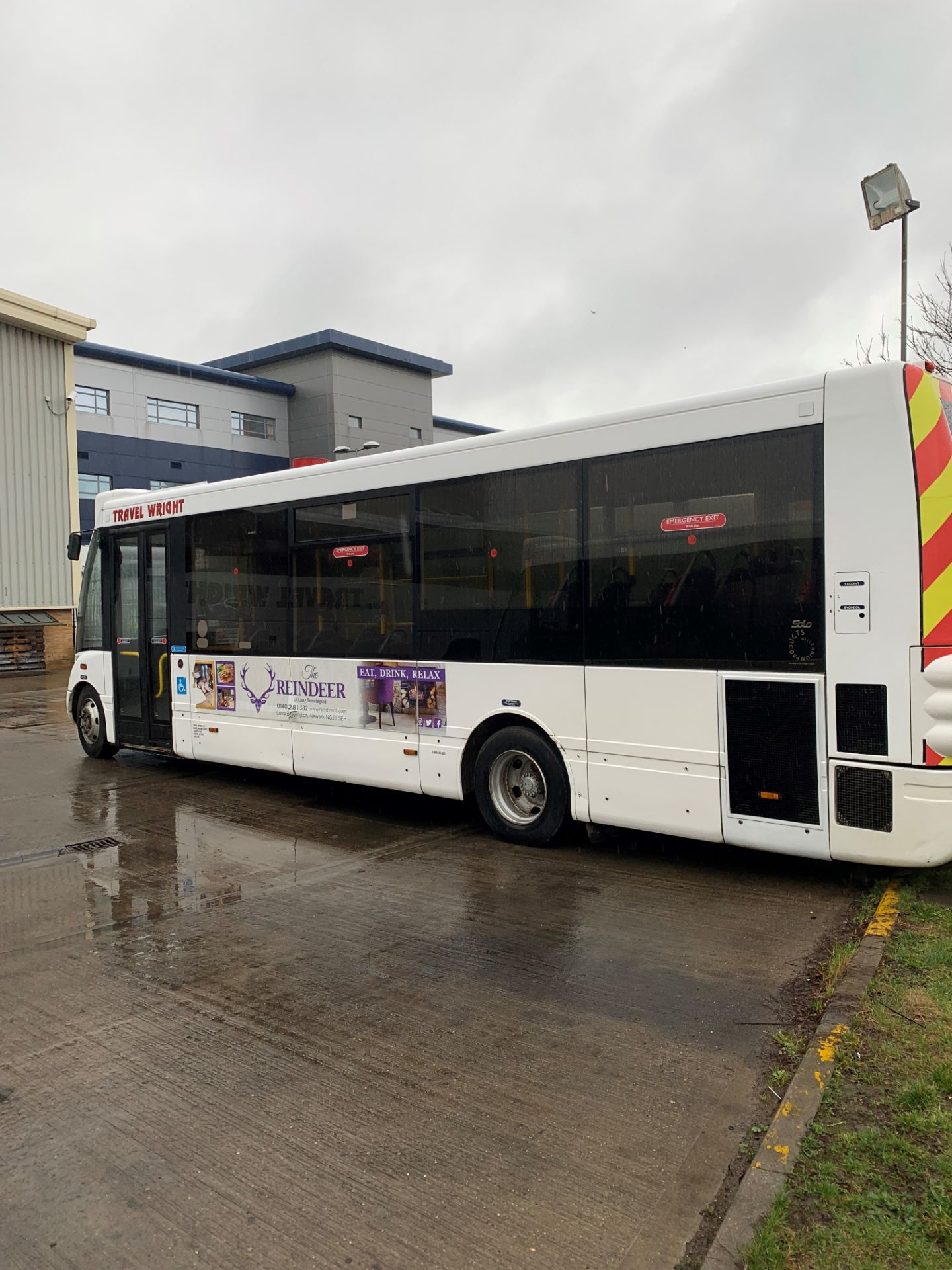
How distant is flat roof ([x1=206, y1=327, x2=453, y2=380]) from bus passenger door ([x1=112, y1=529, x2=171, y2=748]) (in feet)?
116

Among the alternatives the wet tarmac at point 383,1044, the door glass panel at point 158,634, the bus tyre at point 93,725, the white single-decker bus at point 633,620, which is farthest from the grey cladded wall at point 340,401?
the wet tarmac at point 383,1044

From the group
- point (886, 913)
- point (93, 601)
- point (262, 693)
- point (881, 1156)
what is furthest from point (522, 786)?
point (93, 601)

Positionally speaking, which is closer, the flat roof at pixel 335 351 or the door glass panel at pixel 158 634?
the door glass panel at pixel 158 634

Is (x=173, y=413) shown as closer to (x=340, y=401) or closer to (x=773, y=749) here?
(x=340, y=401)

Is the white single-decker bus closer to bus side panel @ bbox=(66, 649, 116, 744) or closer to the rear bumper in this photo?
the rear bumper

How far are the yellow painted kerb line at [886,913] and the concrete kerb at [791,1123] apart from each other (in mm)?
263

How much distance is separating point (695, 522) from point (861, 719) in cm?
163

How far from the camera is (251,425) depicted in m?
44.6

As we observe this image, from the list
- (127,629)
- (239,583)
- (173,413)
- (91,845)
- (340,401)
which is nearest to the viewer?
(91,845)

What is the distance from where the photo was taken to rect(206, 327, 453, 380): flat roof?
44250 millimetres

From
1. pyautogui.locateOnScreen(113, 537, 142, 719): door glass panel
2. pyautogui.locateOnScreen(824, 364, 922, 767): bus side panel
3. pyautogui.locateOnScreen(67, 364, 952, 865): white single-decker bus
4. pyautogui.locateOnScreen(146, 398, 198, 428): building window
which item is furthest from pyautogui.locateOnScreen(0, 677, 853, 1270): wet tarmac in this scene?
pyautogui.locateOnScreen(146, 398, 198, 428): building window

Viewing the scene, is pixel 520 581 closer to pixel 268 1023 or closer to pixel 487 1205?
pixel 268 1023

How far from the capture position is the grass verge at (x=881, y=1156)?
2650 mm

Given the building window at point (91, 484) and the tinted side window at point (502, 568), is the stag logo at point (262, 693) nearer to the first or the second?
the tinted side window at point (502, 568)
